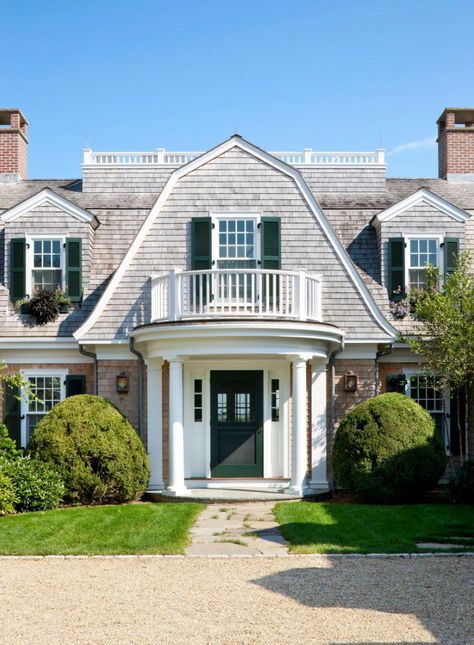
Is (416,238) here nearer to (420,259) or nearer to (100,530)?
(420,259)

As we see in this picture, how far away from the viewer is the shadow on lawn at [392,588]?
885cm

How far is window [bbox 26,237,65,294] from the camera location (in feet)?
66.0

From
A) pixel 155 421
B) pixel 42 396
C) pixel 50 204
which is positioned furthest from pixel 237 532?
pixel 50 204

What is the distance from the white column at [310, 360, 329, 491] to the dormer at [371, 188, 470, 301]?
8.65 feet

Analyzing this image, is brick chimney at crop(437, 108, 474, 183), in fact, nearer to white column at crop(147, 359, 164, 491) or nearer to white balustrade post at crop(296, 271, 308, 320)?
white balustrade post at crop(296, 271, 308, 320)

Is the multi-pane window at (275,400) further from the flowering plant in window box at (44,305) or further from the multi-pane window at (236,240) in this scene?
the flowering plant in window box at (44,305)

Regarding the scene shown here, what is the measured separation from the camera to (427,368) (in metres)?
18.2

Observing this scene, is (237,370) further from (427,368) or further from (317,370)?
(427,368)

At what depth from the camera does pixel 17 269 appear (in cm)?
2002

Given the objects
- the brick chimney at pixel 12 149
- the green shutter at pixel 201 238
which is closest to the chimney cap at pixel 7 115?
the brick chimney at pixel 12 149

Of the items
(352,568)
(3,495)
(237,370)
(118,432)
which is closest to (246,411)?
(237,370)

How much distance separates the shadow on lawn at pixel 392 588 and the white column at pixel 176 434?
6437mm

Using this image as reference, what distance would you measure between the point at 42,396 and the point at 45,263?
299 centimetres

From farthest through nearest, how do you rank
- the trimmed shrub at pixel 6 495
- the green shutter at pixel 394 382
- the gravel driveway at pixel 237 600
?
1. the green shutter at pixel 394 382
2. the trimmed shrub at pixel 6 495
3. the gravel driveway at pixel 237 600
